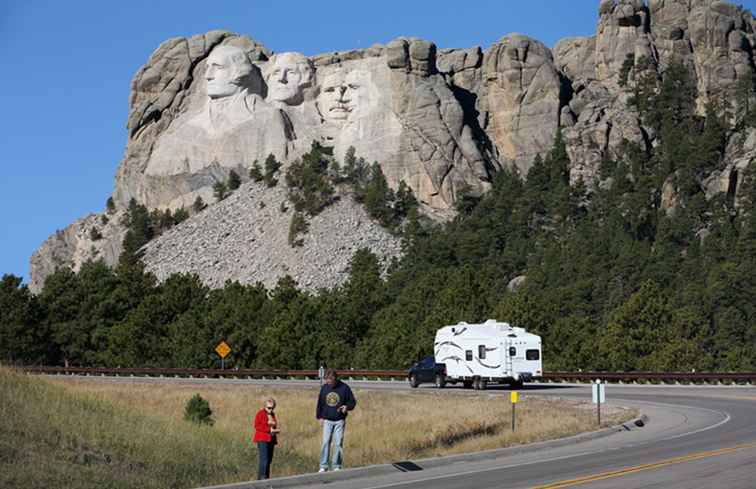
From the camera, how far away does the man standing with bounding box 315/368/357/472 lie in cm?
2211

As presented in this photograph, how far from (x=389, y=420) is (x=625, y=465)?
18915 millimetres

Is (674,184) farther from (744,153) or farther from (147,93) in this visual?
(147,93)

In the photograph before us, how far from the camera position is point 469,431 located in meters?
34.6

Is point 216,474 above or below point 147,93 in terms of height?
below

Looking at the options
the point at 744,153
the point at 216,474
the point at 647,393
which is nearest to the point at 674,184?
the point at 744,153

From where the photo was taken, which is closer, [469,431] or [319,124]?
[469,431]

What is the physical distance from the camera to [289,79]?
570ft

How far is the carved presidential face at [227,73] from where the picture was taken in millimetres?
172750

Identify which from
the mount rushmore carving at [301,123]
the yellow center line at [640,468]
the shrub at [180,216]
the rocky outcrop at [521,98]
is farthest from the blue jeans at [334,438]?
the shrub at [180,216]

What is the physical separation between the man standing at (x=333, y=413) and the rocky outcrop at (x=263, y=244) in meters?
111

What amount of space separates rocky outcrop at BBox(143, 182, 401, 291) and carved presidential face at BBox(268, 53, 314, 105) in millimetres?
19330

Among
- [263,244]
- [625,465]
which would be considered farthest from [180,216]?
[625,465]

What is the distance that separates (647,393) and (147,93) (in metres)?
151

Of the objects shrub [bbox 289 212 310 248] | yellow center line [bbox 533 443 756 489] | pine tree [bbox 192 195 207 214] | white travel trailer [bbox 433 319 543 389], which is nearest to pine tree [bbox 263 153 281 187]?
pine tree [bbox 192 195 207 214]
